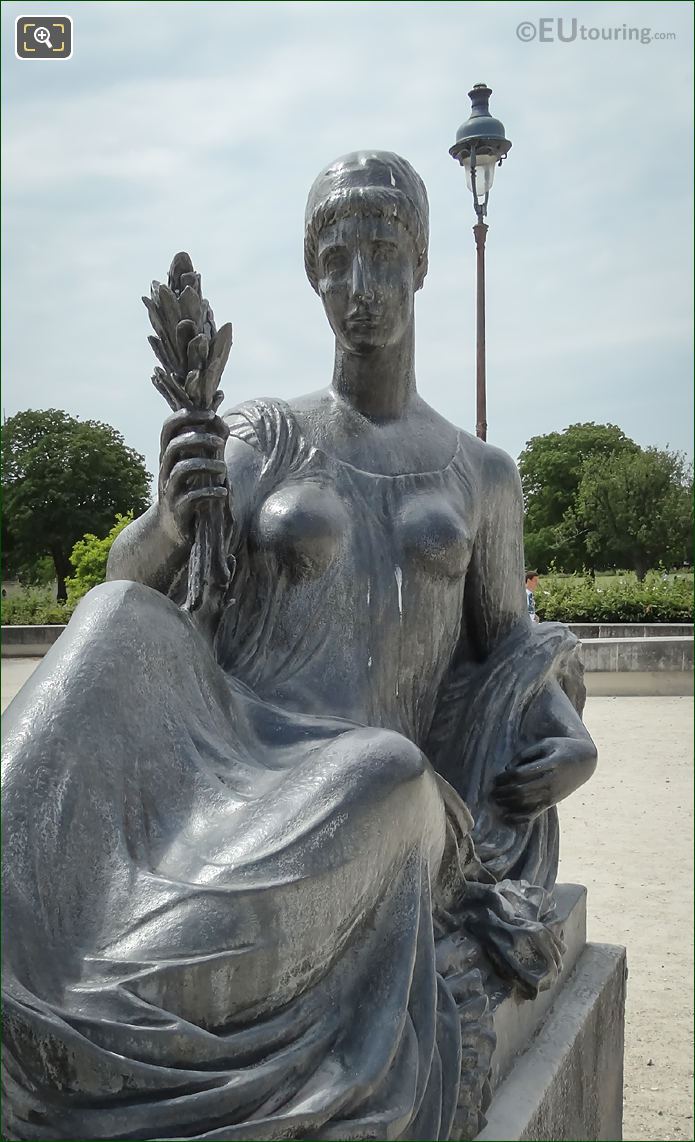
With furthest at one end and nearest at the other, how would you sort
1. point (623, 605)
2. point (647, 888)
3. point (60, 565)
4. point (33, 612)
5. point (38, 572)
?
point (38, 572) < point (60, 565) < point (33, 612) < point (623, 605) < point (647, 888)

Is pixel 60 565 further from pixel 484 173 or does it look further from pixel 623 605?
pixel 484 173

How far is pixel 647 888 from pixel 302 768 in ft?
12.8

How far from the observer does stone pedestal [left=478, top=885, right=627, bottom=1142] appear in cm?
239

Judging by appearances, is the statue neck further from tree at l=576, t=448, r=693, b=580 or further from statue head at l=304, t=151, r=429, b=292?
tree at l=576, t=448, r=693, b=580

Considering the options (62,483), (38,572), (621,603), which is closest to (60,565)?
(38,572)

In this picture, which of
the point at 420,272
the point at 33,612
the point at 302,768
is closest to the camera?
the point at 302,768

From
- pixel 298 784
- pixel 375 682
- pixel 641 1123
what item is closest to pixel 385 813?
pixel 298 784

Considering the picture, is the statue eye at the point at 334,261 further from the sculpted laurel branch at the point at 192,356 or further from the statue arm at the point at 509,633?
the statue arm at the point at 509,633

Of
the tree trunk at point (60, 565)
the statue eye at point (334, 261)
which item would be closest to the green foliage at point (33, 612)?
the tree trunk at point (60, 565)

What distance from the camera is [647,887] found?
5.44 metres

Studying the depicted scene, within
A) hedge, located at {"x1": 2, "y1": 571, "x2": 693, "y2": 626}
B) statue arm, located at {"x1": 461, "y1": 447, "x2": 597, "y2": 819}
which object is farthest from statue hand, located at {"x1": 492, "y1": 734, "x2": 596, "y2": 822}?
hedge, located at {"x1": 2, "y1": 571, "x2": 693, "y2": 626}

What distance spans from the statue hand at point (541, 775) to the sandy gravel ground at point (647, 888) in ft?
4.22

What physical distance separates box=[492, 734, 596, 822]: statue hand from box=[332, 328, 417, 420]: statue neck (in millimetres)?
1049

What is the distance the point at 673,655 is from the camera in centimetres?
Answer: 1256
